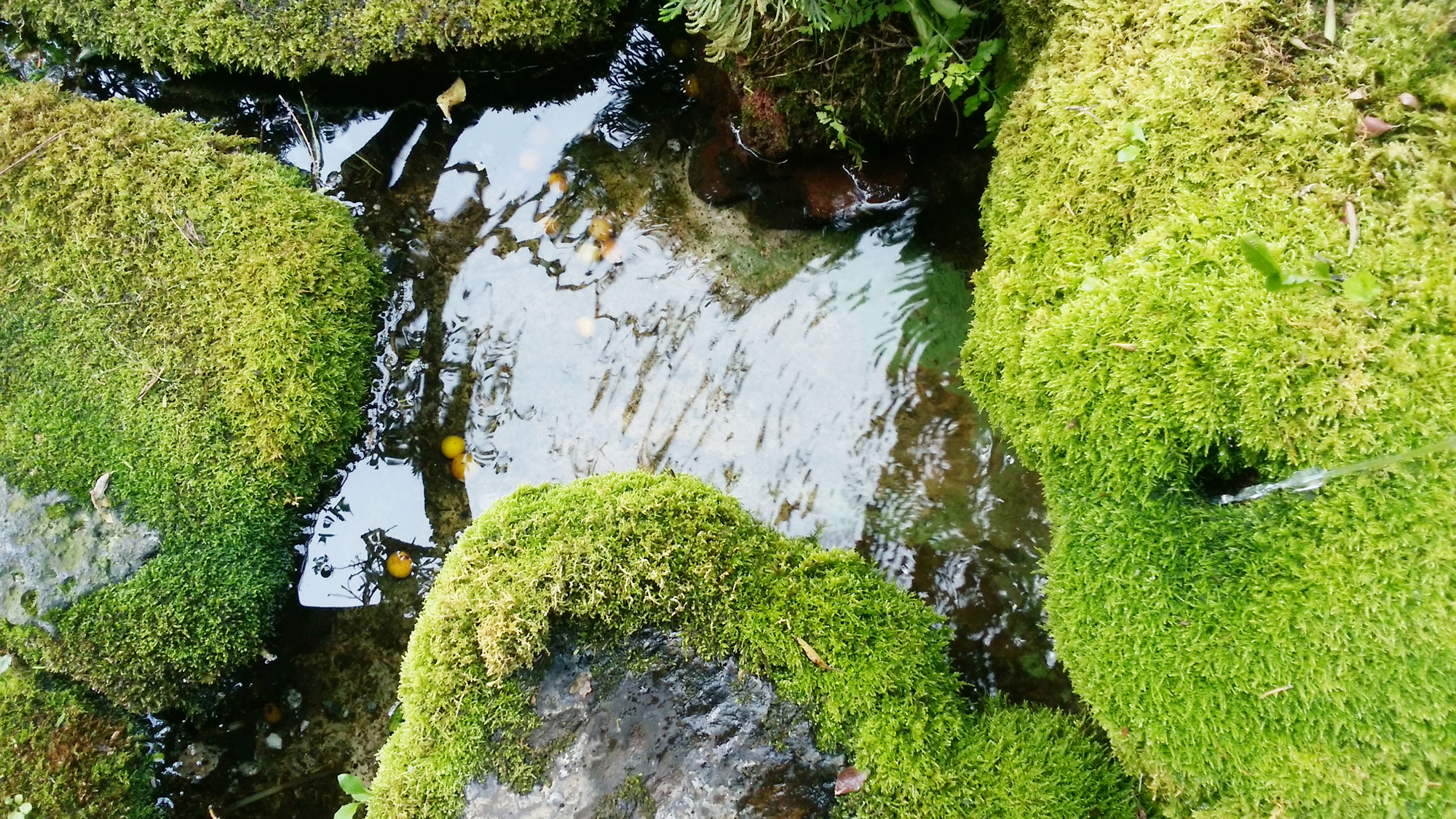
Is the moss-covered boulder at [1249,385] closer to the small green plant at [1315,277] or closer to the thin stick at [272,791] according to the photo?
the small green plant at [1315,277]

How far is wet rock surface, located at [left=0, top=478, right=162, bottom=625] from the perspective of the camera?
11.8 ft

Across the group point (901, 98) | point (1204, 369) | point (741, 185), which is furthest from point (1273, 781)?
point (741, 185)

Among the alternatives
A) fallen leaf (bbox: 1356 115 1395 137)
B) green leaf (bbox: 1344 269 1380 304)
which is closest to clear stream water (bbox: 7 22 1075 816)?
fallen leaf (bbox: 1356 115 1395 137)

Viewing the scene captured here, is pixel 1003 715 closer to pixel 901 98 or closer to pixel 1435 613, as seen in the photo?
pixel 1435 613

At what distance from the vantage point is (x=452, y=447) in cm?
446

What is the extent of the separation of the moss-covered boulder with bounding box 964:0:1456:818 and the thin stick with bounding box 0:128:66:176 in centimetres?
490

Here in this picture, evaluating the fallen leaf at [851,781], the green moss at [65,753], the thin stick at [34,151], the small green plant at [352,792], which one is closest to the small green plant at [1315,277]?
the fallen leaf at [851,781]

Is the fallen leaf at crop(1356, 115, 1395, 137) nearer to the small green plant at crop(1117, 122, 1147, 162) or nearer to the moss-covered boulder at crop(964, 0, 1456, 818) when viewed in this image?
the moss-covered boulder at crop(964, 0, 1456, 818)

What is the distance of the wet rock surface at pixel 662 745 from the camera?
10.3ft

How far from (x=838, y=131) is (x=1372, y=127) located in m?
2.24

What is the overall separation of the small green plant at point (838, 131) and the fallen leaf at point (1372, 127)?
6.80 ft

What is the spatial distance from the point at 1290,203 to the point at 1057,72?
1084mm

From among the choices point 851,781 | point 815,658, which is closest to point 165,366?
point 815,658

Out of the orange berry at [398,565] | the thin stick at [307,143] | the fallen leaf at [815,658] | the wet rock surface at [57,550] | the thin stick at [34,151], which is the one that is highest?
the thin stick at [34,151]
